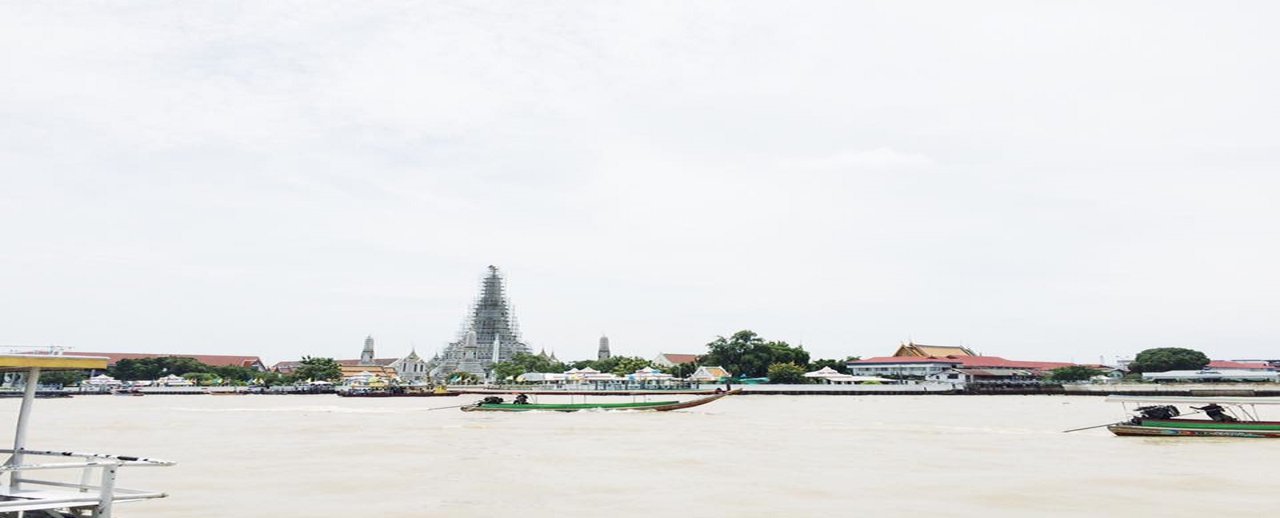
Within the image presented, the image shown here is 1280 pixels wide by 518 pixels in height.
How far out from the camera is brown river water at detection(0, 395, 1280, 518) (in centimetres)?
1445

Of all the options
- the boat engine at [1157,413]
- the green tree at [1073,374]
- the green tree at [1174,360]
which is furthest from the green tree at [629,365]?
the boat engine at [1157,413]

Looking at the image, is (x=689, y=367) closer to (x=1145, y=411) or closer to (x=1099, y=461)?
(x=1145, y=411)

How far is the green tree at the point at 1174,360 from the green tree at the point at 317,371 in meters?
96.2

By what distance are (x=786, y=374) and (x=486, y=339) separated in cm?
7299

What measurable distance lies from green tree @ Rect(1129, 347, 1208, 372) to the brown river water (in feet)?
260

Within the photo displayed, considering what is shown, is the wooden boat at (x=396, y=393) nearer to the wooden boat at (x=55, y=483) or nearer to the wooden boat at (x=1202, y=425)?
the wooden boat at (x=1202, y=425)

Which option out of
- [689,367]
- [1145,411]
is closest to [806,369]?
[689,367]

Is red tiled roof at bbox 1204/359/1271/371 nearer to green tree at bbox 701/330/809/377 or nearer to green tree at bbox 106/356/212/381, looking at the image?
green tree at bbox 701/330/809/377

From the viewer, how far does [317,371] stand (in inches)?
4158

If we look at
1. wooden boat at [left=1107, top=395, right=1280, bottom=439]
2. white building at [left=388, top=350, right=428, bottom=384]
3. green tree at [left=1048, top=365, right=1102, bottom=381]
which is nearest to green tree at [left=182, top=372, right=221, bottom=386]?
white building at [left=388, top=350, right=428, bottom=384]

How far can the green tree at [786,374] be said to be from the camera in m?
90.0

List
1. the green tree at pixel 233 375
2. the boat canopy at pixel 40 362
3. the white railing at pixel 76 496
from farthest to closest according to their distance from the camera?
the green tree at pixel 233 375, the boat canopy at pixel 40 362, the white railing at pixel 76 496

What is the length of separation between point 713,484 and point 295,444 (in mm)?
15458

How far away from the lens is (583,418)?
42.9 m
